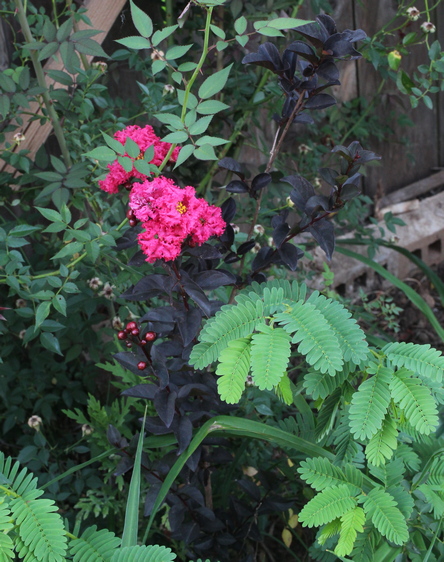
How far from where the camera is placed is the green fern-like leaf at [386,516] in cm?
83

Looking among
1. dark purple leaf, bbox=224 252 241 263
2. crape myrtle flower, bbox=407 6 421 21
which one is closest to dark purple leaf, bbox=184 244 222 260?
dark purple leaf, bbox=224 252 241 263

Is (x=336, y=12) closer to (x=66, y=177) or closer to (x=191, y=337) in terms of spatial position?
(x=66, y=177)

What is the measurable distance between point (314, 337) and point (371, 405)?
11cm

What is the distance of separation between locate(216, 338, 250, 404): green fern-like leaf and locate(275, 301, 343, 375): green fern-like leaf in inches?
2.6

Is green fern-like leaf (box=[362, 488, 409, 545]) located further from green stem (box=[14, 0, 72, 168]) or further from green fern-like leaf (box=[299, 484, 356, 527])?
green stem (box=[14, 0, 72, 168])

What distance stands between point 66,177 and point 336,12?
5.58 feet

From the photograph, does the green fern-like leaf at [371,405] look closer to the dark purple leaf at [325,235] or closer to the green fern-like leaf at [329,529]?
the green fern-like leaf at [329,529]

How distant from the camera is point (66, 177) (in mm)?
1336

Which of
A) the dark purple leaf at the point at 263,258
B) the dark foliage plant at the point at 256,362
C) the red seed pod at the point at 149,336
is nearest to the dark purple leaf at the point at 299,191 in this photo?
the dark foliage plant at the point at 256,362

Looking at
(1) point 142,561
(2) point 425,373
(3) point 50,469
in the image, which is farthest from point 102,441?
(2) point 425,373

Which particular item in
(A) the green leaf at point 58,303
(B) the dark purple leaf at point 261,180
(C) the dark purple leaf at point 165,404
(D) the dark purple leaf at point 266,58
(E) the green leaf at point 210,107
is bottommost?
(C) the dark purple leaf at point 165,404

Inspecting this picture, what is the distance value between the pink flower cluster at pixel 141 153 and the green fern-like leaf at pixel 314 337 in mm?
366

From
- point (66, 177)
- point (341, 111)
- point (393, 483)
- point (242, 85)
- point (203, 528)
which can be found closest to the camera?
point (393, 483)

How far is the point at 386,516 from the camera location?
0.84m
